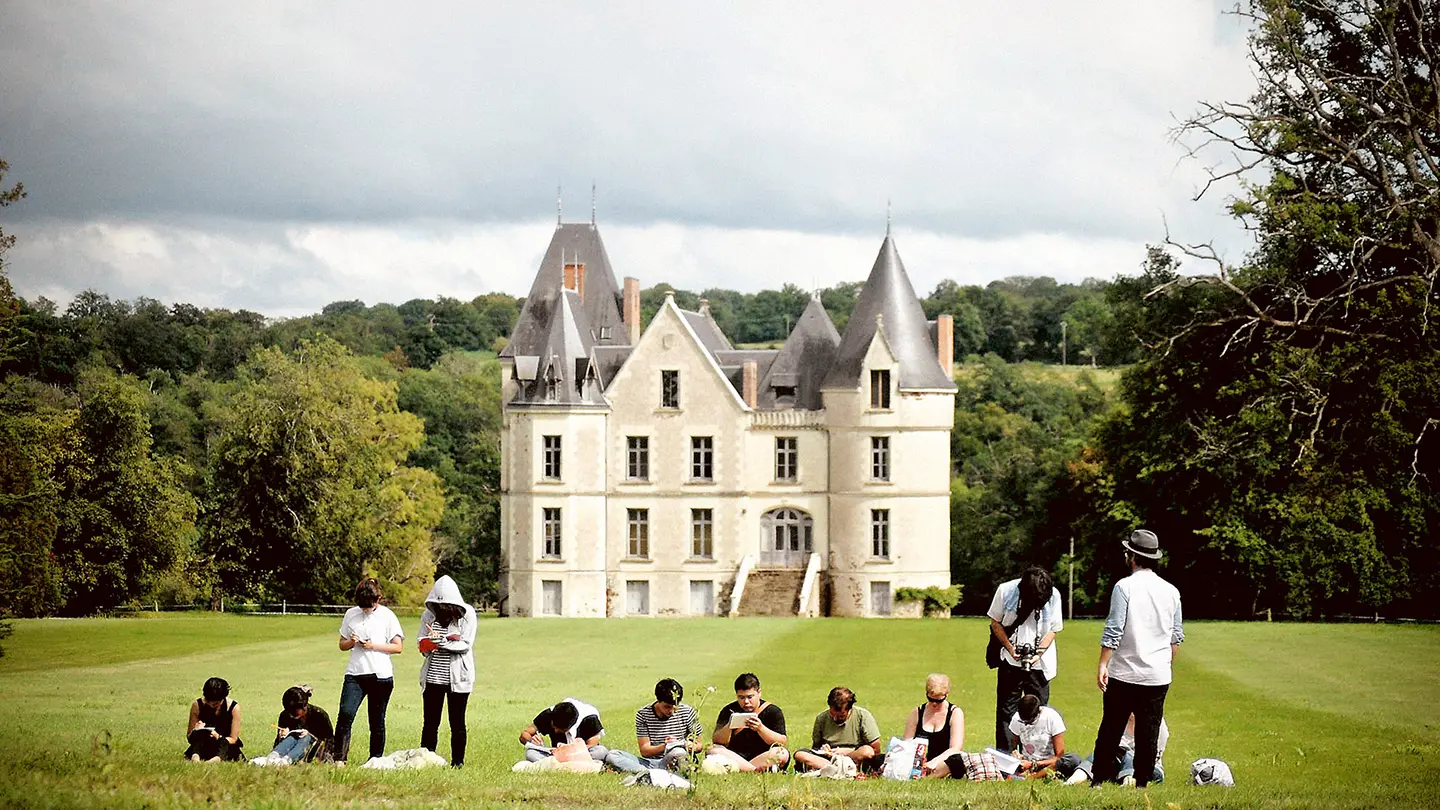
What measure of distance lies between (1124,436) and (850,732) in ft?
102

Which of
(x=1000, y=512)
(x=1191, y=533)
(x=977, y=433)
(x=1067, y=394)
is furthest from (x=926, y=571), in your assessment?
(x=1067, y=394)

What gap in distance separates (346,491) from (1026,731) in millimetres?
38599

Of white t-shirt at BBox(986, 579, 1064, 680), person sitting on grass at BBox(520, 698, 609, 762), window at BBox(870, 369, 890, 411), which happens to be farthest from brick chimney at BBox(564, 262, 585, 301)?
white t-shirt at BBox(986, 579, 1064, 680)

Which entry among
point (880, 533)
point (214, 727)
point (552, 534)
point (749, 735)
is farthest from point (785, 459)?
point (214, 727)

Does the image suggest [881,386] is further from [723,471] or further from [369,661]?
[369,661]

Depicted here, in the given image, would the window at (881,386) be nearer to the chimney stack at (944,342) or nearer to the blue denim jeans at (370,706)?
the chimney stack at (944,342)

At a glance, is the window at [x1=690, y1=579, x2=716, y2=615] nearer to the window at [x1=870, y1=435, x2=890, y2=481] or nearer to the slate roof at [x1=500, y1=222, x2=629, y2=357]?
the window at [x1=870, y1=435, x2=890, y2=481]

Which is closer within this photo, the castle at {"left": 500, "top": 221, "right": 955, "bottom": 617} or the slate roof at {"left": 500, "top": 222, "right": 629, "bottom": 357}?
the castle at {"left": 500, "top": 221, "right": 955, "bottom": 617}

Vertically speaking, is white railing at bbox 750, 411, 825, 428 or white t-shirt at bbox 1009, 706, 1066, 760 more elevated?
white railing at bbox 750, 411, 825, 428

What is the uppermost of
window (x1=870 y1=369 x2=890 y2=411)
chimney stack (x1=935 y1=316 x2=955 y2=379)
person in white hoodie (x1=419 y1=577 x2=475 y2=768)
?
chimney stack (x1=935 y1=316 x2=955 y2=379)

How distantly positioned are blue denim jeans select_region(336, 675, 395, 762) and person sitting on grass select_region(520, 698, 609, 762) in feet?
3.49

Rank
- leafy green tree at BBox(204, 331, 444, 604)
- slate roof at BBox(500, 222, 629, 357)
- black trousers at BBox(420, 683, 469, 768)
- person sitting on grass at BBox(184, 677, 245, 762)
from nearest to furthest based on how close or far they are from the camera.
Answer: person sitting on grass at BBox(184, 677, 245, 762), black trousers at BBox(420, 683, 469, 768), slate roof at BBox(500, 222, 629, 357), leafy green tree at BBox(204, 331, 444, 604)

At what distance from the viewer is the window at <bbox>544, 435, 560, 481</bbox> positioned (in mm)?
45188

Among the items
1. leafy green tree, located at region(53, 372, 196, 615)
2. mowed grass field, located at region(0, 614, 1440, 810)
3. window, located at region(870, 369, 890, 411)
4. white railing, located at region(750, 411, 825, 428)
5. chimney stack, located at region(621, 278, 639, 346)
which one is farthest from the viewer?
chimney stack, located at region(621, 278, 639, 346)
